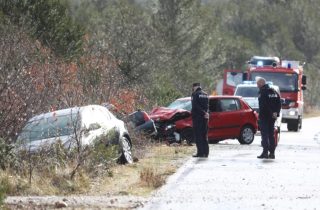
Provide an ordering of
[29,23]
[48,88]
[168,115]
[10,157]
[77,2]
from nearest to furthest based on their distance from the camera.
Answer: [10,157], [48,88], [168,115], [29,23], [77,2]

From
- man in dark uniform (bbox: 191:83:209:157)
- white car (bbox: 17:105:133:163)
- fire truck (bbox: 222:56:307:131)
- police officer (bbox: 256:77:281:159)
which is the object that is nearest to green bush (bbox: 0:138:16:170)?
white car (bbox: 17:105:133:163)

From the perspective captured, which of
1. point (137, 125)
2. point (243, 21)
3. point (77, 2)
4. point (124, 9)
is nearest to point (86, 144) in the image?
point (137, 125)

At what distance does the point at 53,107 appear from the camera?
19.0 metres

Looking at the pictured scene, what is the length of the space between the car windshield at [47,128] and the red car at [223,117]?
26.1ft

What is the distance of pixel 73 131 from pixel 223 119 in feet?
33.7

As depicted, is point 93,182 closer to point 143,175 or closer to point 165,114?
point 143,175

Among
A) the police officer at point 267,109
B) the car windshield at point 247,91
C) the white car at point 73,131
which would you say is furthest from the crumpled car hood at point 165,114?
the car windshield at point 247,91

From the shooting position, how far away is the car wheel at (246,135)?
25.8 meters

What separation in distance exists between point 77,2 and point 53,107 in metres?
54.9

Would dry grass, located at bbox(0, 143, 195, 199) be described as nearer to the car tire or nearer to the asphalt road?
the asphalt road

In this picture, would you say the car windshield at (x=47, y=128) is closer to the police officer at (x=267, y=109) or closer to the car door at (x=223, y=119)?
the police officer at (x=267, y=109)

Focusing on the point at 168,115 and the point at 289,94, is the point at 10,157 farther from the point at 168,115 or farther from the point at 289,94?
the point at 289,94

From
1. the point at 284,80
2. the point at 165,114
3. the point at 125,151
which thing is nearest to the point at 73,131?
the point at 125,151

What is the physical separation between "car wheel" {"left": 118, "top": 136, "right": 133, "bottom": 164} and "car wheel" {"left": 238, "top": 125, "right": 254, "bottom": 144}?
8204 mm
